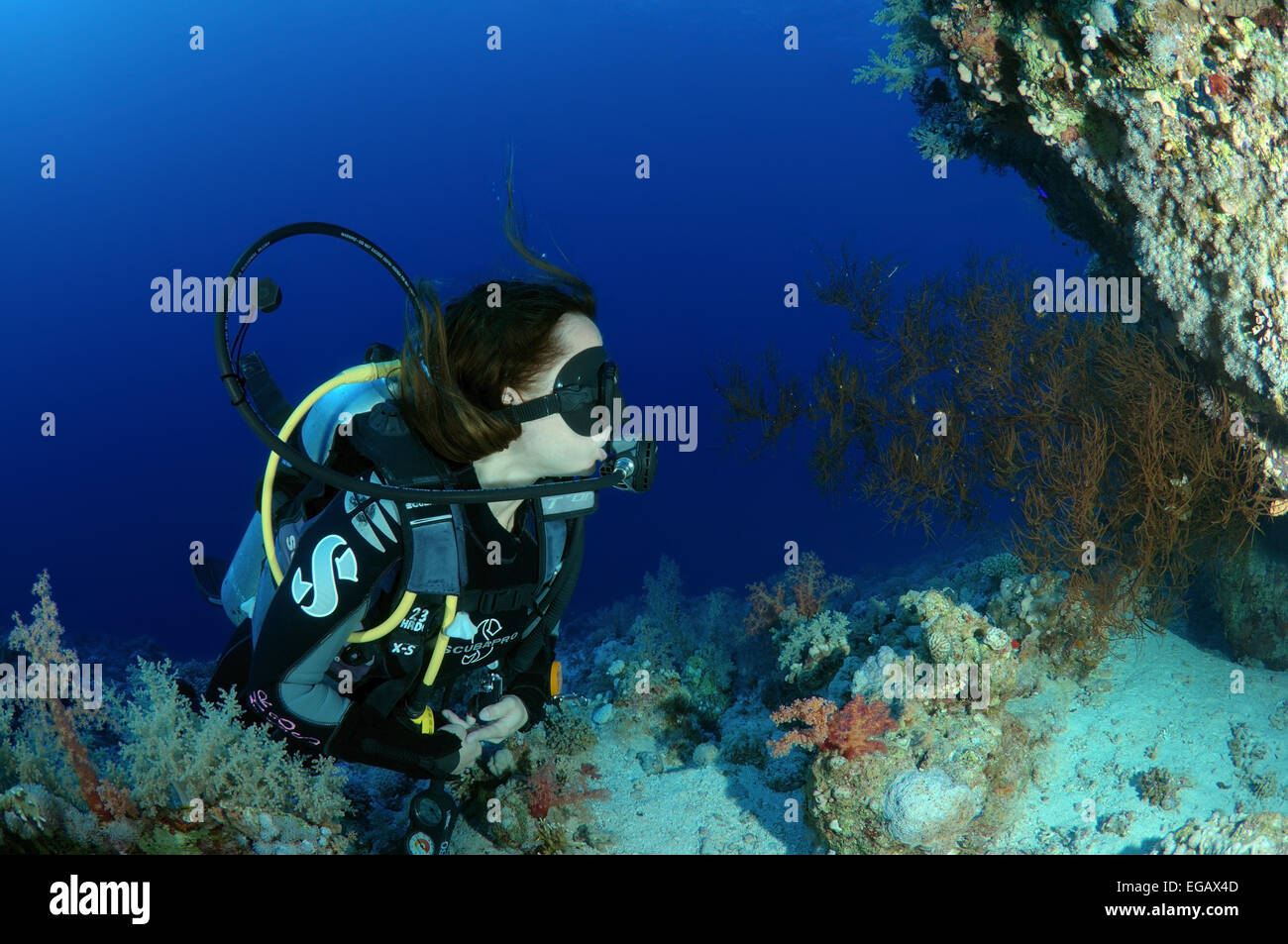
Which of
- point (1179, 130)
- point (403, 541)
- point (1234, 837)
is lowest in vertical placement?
point (1234, 837)

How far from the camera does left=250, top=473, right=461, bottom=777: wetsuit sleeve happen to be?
86.2 inches

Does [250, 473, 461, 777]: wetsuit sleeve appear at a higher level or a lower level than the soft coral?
higher

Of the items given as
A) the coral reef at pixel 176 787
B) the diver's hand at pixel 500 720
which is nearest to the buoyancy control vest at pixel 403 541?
the diver's hand at pixel 500 720

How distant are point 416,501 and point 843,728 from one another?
234 cm

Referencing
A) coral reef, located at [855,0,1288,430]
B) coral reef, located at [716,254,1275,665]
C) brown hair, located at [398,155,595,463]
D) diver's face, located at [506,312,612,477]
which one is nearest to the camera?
brown hair, located at [398,155,595,463]

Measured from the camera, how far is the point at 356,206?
6531 cm

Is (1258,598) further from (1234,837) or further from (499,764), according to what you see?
(499,764)

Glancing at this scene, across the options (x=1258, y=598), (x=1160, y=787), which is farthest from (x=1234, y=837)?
(x=1258, y=598)

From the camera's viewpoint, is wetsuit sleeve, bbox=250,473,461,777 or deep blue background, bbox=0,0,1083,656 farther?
deep blue background, bbox=0,0,1083,656

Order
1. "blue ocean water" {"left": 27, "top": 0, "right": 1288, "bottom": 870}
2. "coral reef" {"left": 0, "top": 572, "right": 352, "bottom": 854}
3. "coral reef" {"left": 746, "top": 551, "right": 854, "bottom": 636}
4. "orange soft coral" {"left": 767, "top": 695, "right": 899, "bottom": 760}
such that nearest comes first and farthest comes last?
1. "coral reef" {"left": 0, "top": 572, "right": 352, "bottom": 854}
2. "orange soft coral" {"left": 767, "top": 695, "right": 899, "bottom": 760}
3. "coral reef" {"left": 746, "top": 551, "right": 854, "bottom": 636}
4. "blue ocean water" {"left": 27, "top": 0, "right": 1288, "bottom": 870}

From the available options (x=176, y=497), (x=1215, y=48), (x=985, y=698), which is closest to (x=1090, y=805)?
(x=985, y=698)

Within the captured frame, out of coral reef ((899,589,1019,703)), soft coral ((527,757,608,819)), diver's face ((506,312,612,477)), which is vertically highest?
diver's face ((506,312,612,477))

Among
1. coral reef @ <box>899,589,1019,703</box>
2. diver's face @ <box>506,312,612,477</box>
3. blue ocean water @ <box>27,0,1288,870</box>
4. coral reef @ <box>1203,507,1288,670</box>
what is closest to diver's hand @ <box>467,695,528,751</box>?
diver's face @ <box>506,312,612,477</box>

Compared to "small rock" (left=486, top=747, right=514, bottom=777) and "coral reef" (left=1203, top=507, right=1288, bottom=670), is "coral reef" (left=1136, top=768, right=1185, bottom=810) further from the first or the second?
"small rock" (left=486, top=747, right=514, bottom=777)
